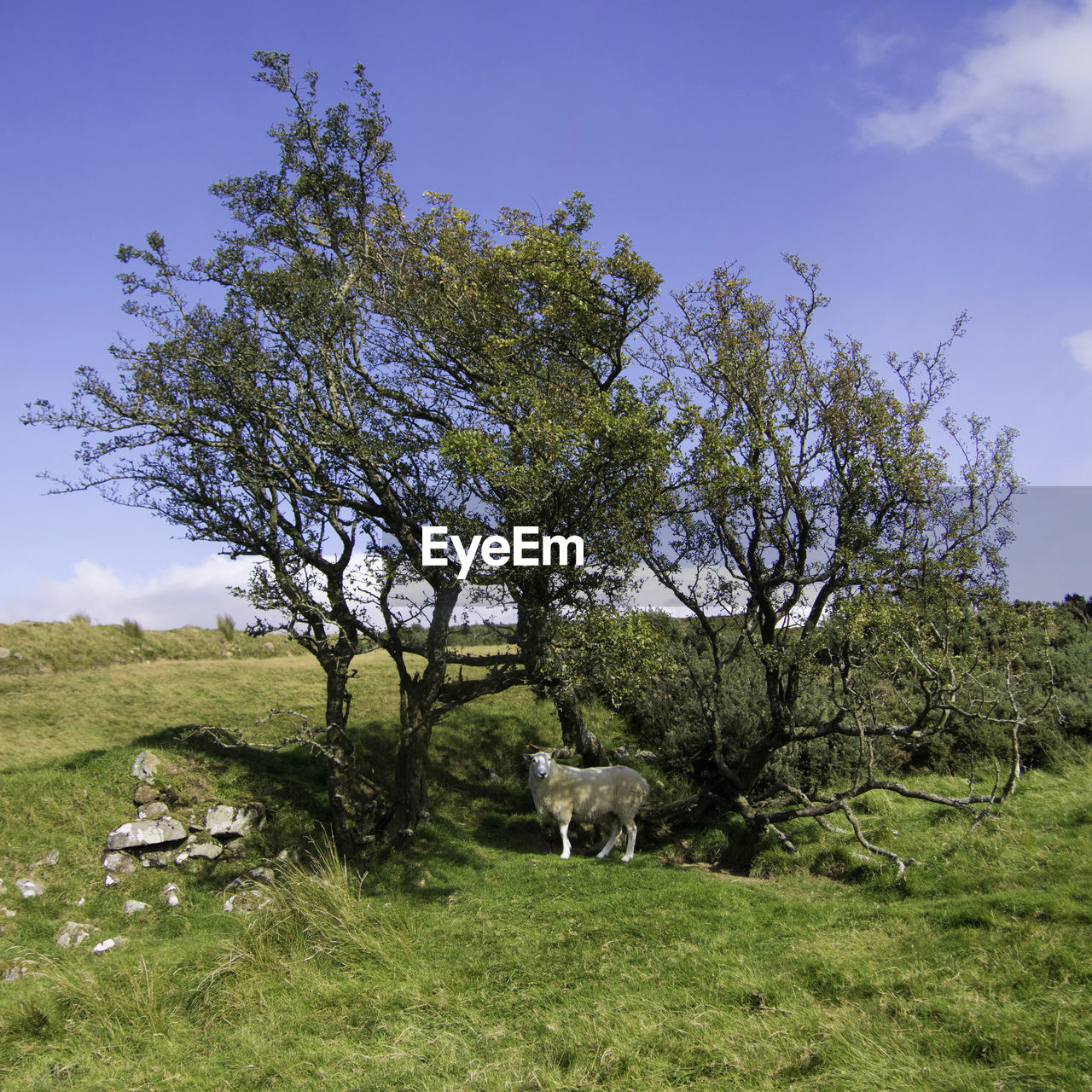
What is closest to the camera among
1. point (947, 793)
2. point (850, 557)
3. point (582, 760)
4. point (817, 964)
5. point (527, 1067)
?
point (527, 1067)

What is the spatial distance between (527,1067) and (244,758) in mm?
12605

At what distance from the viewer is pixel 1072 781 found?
629 inches

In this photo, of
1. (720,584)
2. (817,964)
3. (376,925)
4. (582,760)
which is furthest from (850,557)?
(376,925)

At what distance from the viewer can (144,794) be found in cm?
1662

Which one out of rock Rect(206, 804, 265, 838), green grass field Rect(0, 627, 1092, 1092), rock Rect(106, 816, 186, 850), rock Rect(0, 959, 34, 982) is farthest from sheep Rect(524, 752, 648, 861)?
rock Rect(0, 959, 34, 982)

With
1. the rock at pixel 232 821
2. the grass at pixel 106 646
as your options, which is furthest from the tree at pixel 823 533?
the grass at pixel 106 646

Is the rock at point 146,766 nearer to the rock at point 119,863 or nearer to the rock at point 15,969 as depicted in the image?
the rock at point 119,863

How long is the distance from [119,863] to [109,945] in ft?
8.38

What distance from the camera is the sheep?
16578mm

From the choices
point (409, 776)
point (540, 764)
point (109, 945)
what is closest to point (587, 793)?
point (540, 764)

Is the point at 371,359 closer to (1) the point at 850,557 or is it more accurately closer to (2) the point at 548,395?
(2) the point at 548,395

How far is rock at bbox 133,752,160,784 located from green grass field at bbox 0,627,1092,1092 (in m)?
0.23

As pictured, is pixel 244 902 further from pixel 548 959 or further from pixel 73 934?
pixel 548 959

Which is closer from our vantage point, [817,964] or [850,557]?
[817,964]
